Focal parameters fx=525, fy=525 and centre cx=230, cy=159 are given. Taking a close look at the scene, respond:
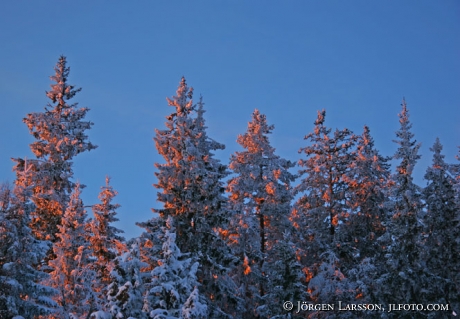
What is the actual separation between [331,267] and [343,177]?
8.81 m

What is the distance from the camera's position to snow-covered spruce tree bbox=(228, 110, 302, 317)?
34.3 meters

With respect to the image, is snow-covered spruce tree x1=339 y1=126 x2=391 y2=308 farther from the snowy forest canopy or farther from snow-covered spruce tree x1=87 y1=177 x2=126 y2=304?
snow-covered spruce tree x1=87 y1=177 x2=126 y2=304

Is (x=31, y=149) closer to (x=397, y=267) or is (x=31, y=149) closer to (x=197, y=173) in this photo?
(x=197, y=173)

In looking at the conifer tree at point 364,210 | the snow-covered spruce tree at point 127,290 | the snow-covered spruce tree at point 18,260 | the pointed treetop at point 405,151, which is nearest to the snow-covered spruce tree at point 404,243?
the pointed treetop at point 405,151

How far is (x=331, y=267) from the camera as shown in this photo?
33125 millimetres

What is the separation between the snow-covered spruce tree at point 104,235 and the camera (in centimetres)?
3119

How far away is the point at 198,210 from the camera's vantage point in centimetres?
2861

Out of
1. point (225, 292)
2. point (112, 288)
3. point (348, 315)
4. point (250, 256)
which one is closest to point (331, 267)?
point (348, 315)

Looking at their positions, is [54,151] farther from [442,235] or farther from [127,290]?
[442,235]

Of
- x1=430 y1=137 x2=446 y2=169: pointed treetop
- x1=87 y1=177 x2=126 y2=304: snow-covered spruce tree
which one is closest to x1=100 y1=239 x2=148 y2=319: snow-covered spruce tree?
x1=87 y1=177 x2=126 y2=304: snow-covered spruce tree

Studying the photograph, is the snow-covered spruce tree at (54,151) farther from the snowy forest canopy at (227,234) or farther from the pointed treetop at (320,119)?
the pointed treetop at (320,119)

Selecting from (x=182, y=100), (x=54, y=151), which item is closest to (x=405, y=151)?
(x=182, y=100)

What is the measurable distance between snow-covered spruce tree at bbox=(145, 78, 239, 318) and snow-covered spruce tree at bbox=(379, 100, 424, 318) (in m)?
8.96

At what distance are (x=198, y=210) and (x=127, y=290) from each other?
26.5ft
